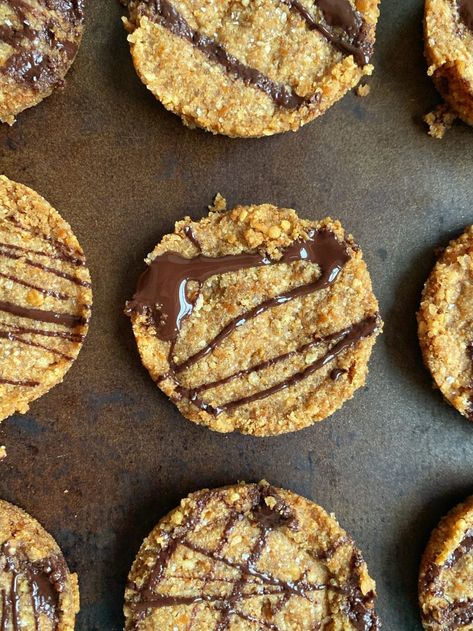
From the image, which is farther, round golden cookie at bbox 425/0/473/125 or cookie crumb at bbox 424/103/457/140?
cookie crumb at bbox 424/103/457/140

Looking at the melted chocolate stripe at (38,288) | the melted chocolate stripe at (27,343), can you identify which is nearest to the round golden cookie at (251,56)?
the melted chocolate stripe at (38,288)

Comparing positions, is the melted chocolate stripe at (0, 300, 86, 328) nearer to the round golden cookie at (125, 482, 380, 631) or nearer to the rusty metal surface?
the rusty metal surface

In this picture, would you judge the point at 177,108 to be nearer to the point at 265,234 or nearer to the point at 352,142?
the point at 265,234

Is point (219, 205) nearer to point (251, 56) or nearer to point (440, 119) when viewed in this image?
point (251, 56)

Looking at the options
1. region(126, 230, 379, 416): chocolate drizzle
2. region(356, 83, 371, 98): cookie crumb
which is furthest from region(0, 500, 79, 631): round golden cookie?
region(356, 83, 371, 98): cookie crumb

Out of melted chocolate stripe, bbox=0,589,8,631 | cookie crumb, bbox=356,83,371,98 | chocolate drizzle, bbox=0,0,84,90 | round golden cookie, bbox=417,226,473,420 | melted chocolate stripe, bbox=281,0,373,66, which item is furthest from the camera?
cookie crumb, bbox=356,83,371,98

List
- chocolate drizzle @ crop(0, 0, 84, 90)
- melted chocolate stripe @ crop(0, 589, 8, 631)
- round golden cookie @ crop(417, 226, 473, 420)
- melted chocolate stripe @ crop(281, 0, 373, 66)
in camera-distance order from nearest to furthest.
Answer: melted chocolate stripe @ crop(0, 589, 8, 631)
chocolate drizzle @ crop(0, 0, 84, 90)
melted chocolate stripe @ crop(281, 0, 373, 66)
round golden cookie @ crop(417, 226, 473, 420)

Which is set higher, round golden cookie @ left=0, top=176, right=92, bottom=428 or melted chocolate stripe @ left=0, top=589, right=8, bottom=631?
round golden cookie @ left=0, top=176, right=92, bottom=428

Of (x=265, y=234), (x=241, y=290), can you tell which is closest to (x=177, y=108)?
(x=265, y=234)
